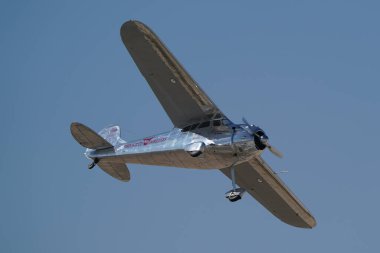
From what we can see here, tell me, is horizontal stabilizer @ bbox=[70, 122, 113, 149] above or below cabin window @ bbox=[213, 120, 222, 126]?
above

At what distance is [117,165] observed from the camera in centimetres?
3709

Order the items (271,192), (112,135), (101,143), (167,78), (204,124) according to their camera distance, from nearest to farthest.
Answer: (167,78) → (204,124) → (271,192) → (101,143) → (112,135)

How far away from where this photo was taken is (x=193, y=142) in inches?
1218

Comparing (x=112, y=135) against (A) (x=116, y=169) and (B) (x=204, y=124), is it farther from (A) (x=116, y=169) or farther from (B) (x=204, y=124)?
(B) (x=204, y=124)

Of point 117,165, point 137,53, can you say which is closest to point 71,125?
point 117,165

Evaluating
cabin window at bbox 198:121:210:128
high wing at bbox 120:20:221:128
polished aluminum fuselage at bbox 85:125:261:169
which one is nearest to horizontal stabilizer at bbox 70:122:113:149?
polished aluminum fuselage at bbox 85:125:261:169

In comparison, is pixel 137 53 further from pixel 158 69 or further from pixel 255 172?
pixel 255 172

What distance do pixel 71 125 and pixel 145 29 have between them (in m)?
8.24

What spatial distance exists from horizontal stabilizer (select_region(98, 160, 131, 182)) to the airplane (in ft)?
4.78

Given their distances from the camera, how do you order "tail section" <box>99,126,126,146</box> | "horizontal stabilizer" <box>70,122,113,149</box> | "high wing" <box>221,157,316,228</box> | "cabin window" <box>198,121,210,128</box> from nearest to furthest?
"cabin window" <box>198,121,210,128</box> < "high wing" <box>221,157,316,228</box> < "horizontal stabilizer" <box>70,122,113,149</box> < "tail section" <box>99,126,126,146</box>

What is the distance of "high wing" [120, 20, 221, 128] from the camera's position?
29.9 metres

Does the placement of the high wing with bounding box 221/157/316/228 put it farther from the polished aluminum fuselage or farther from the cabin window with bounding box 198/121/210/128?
the cabin window with bounding box 198/121/210/128

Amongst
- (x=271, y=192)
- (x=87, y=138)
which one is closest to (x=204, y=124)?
(x=271, y=192)

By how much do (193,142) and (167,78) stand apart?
308 centimetres
